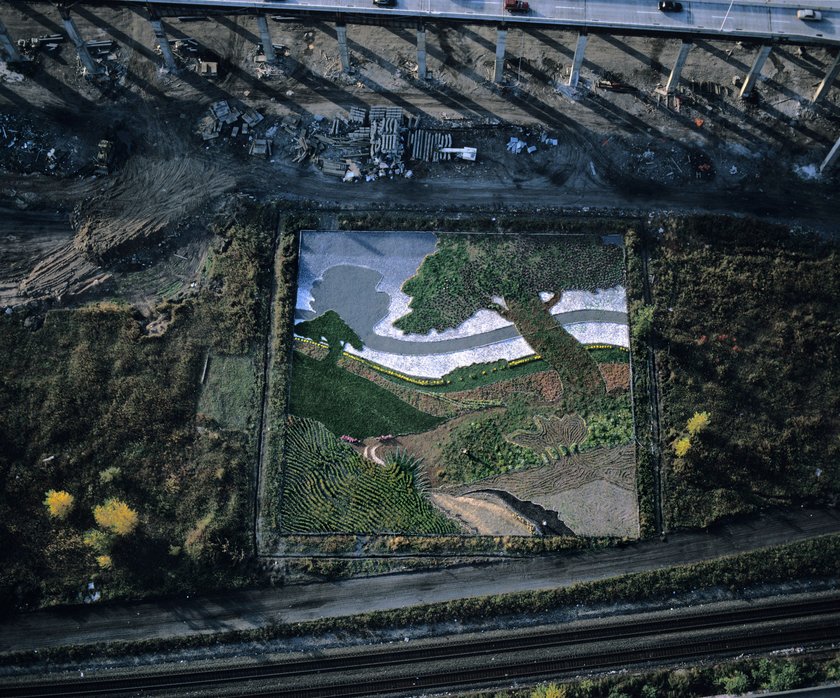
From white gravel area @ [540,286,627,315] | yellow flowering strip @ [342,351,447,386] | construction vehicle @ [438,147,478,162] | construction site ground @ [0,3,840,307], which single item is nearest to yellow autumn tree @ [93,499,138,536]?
construction site ground @ [0,3,840,307]

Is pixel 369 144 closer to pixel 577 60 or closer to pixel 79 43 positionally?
pixel 577 60

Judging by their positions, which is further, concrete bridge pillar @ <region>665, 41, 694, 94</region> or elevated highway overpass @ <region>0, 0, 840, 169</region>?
concrete bridge pillar @ <region>665, 41, 694, 94</region>

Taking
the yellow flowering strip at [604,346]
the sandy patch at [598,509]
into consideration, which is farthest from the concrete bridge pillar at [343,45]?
the sandy patch at [598,509]

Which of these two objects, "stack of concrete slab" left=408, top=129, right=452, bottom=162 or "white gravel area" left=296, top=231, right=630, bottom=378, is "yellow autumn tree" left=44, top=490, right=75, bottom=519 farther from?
"stack of concrete slab" left=408, top=129, right=452, bottom=162

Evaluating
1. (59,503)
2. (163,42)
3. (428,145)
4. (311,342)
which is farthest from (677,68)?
(59,503)

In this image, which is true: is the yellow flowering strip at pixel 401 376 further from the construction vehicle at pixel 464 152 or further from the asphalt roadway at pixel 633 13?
the asphalt roadway at pixel 633 13

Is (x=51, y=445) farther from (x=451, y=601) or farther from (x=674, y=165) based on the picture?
(x=674, y=165)
